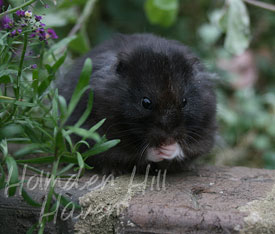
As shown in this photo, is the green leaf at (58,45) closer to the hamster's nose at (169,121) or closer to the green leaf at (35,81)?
the green leaf at (35,81)

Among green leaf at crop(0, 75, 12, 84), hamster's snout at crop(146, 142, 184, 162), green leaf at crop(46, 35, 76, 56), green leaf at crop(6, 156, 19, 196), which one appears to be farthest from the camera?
hamster's snout at crop(146, 142, 184, 162)

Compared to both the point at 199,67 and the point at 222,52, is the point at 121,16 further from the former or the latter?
the point at 199,67

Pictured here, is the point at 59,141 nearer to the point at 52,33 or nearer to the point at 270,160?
the point at 52,33

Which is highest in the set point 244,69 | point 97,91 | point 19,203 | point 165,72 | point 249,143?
point 165,72

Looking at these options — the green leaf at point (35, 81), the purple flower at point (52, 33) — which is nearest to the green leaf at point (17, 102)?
the green leaf at point (35, 81)

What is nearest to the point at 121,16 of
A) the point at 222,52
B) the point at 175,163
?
the point at 222,52

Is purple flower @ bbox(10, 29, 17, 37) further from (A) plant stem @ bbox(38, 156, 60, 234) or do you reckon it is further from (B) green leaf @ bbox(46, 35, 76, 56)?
(A) plant stem @ bbox(38, 156, 60, 234)

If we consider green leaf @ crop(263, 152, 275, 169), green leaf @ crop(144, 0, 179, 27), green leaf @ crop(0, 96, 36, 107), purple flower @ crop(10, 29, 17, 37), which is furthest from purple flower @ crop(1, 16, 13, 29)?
green leaf @ crop(263, 152, 275, 169)
